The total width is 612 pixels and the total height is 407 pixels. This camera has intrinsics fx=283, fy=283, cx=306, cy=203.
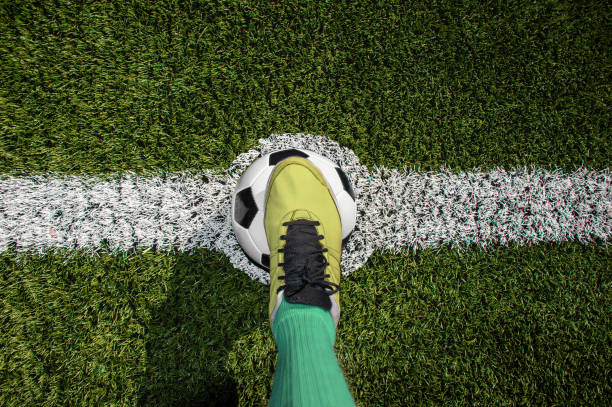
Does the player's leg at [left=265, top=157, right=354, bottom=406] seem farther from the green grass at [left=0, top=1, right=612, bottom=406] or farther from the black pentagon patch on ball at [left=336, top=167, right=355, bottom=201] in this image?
the green grass at [left=0, top=1, right=612, bottom=406]

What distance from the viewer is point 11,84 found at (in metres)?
1.93

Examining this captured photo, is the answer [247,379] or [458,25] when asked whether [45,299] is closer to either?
[247,379]

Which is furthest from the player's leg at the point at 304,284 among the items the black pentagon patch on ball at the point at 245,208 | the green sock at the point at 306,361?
the black pentagon patch on ball at the point at 245,208

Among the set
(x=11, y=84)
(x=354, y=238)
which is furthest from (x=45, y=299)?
(x=354, y=238)

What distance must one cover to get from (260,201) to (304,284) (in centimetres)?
55

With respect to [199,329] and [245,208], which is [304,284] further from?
[199,329]

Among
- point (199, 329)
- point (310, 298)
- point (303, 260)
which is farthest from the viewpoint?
point (199, 329)

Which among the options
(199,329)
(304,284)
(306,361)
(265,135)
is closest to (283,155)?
(265,135)

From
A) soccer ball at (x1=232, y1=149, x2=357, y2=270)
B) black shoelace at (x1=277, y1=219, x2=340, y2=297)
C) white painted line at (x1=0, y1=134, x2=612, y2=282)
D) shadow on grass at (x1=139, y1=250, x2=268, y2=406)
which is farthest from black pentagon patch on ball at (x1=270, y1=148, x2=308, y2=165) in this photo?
shadow on grass at (x1=139, y1=250, x2=268, y2=406)

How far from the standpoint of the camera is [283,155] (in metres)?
1.74

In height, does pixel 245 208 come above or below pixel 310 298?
above

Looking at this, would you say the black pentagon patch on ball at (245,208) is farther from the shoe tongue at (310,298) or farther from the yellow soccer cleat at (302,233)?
the shoe tongue at (310,298)

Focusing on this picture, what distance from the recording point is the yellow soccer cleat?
1512mm

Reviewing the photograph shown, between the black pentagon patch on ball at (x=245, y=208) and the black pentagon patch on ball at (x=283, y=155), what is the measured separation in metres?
0.23
